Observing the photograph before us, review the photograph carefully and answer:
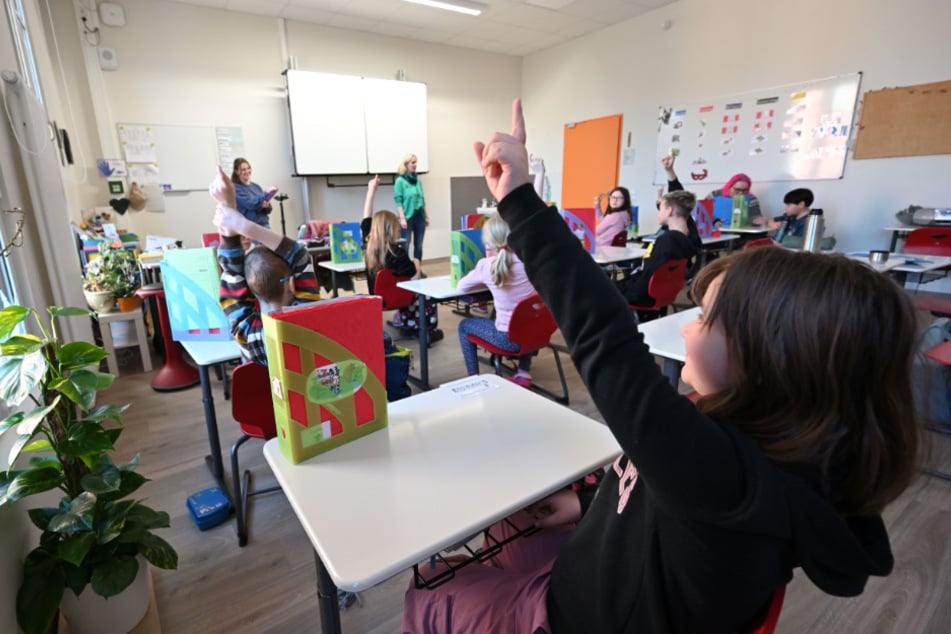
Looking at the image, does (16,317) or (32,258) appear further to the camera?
(32,258)

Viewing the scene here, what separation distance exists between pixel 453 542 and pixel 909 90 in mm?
5965

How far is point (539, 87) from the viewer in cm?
803

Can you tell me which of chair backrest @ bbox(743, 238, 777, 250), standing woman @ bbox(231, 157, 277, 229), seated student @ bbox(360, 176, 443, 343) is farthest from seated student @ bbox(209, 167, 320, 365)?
standing woman @ bbox(231, 157, 277, 229)

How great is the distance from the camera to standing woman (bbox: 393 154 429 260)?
6168 millimetres

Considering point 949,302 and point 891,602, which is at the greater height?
point 949,302

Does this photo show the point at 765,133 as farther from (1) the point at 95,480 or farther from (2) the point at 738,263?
(1) the point at 95,480

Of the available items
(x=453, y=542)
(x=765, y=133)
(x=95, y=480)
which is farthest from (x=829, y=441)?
(x=765, y=133)

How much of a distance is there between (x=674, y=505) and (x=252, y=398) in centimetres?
143

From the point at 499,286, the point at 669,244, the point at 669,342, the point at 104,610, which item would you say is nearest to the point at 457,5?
the point at 669,244

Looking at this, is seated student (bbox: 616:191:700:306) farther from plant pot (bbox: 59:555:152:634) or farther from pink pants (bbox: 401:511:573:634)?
plant pot (bbox: 59:555:152:634)

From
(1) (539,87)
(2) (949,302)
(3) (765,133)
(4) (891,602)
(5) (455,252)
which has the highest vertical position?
(1) (539,87)

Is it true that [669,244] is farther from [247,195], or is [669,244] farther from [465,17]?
[465,17]

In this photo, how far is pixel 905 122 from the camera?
449 cm

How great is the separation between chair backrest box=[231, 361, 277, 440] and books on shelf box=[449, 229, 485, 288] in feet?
5.08
